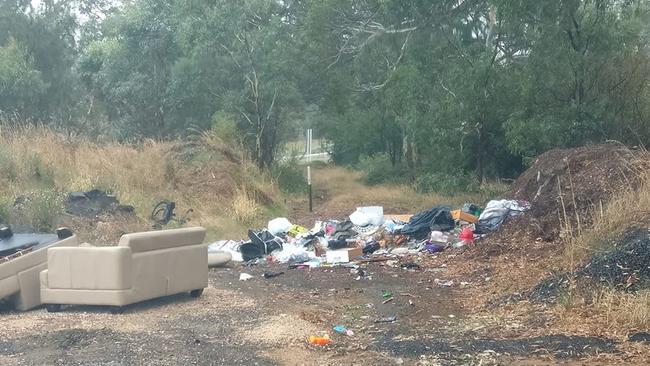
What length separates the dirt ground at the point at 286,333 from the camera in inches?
288

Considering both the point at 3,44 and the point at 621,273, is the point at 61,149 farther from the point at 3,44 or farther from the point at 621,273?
the point at 621,273

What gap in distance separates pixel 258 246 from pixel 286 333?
21.9 ft

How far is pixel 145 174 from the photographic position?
20.4 meters

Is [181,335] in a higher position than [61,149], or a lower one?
lower

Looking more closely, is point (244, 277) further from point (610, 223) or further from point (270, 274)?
point (610, 223)

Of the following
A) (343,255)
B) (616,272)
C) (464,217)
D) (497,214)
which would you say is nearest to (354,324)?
(616,272)

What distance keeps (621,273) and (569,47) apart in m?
11.6

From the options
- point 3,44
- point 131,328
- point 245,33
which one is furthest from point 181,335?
point 3,44

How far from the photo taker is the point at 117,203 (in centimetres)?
1720

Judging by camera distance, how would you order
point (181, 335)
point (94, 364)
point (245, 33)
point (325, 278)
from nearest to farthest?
point (94, 364), point (181, 335), point (325, 278), point (245, 33)

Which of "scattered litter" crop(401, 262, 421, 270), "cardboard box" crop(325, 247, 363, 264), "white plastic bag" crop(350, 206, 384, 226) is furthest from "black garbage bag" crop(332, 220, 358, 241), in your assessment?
"scattered litter" crop(401, 262, 421, 270)

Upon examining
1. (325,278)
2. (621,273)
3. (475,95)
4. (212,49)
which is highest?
(212,49)

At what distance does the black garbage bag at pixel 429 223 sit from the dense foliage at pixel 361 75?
511cm

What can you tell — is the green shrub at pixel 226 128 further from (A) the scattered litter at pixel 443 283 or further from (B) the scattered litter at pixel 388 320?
(B) the scattered litter at pixel 388 320
